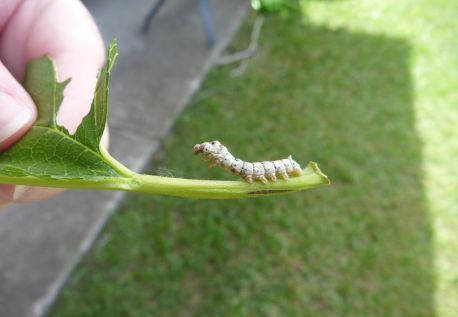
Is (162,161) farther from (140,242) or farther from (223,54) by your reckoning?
(223,54)

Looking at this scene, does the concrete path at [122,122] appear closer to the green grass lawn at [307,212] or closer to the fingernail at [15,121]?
the green grass lawn at [307,212]

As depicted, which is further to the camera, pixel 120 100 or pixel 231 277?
pixel 120 100

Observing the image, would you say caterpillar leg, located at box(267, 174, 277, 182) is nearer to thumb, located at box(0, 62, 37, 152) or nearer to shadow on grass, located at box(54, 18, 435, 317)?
thumb, located at box(0, 62, 37, 152)

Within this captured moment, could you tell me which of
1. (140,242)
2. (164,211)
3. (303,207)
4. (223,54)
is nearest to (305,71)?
(223,54)

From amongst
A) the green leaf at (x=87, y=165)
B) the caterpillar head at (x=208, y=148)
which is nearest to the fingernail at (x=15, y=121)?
the green leaf at (x=87, y=165)

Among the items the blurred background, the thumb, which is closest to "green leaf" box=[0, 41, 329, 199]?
the thumb

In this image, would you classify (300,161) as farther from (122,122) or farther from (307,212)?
(122,122)
